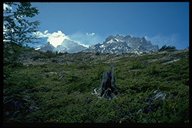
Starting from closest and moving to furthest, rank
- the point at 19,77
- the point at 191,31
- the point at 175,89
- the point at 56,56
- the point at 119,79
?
the point at 191,31, the point at 19,77, the point at 175,89, the point at 119,79, the point at 56,56

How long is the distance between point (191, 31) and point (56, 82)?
1394 cm

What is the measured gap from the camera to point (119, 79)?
20109mm

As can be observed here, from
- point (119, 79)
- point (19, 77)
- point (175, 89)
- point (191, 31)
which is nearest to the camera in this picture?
point (191, 31)

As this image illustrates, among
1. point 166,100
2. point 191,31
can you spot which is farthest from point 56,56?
point 191,31

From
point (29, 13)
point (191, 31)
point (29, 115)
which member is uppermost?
point (29, 13)

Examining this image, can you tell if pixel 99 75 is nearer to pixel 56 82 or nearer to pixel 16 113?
pixel 56 82

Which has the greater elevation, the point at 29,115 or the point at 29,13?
the point at 29,13

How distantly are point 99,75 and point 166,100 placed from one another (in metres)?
7.83

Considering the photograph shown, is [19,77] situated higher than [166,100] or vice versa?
[19,77]

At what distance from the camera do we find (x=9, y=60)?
12.4 m

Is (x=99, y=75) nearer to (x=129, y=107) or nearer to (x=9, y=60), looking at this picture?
(x=129, y=107)

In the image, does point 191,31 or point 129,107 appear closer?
point 191,31

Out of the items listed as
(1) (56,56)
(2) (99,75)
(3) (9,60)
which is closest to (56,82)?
(2) (99,75)

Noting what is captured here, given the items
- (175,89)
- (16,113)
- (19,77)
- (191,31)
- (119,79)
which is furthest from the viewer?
→ (119,79)
